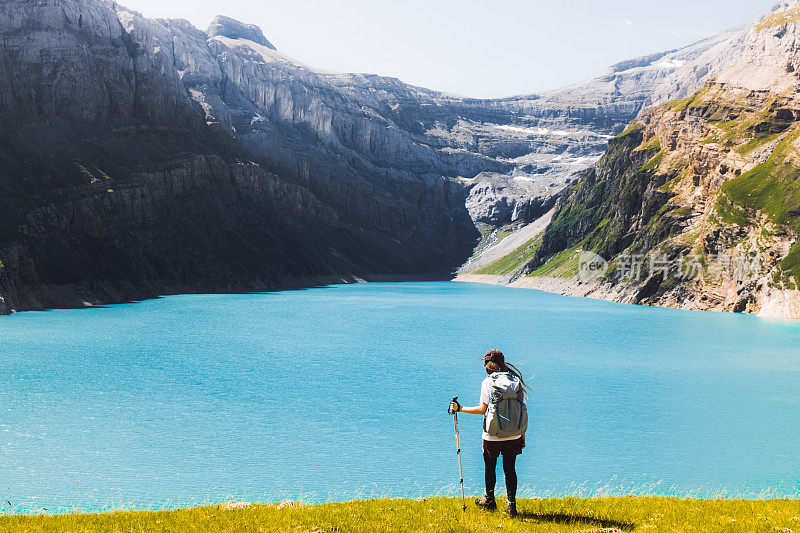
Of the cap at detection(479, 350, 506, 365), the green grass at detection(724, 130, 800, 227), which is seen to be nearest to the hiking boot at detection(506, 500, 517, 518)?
the cap at detection(479, 350, 506, 365)

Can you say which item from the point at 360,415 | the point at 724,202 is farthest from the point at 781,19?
the point at 360,415

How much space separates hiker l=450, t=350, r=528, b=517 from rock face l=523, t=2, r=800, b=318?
112141 mm

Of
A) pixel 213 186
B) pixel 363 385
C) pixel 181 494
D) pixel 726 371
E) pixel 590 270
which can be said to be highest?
pixel 213 186

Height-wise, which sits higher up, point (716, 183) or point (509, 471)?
point (716, 183)

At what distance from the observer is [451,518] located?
Result: 13.6 meters

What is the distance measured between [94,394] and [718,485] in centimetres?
3971

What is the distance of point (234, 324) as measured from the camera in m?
91.2

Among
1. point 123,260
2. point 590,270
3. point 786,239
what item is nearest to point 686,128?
point 590,270

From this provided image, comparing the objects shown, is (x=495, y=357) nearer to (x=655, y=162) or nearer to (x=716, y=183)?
(x=716, y=183)

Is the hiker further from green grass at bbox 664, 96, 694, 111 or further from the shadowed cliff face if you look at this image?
green grass at bbox 664, 96, 694, 111

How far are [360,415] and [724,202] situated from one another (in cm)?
12044

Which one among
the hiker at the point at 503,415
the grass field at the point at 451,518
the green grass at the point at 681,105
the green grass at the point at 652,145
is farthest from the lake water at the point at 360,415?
the green grass at the point at 681,105

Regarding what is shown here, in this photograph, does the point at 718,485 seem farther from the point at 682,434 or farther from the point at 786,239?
the point at 786,239

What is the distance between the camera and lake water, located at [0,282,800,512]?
25984 mm
